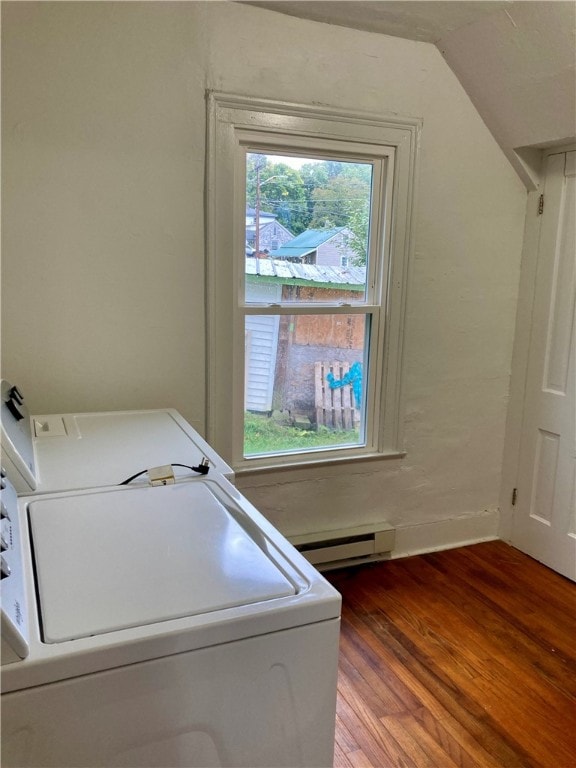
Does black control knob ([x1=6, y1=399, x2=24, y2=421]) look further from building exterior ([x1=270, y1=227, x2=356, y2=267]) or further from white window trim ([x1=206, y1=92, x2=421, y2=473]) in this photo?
building exterior ([x1=270, y1=227, x2=356, y2=267])

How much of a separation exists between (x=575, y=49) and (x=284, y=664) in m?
2.28

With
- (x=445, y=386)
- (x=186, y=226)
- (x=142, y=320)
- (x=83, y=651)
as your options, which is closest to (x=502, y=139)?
(x=445, y=386)

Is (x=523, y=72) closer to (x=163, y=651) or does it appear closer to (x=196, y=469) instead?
(x=196, y=469)

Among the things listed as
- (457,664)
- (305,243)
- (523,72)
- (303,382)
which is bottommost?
(457,664)

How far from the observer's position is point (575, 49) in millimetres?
2137

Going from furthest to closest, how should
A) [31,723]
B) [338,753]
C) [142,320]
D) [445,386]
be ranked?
1. [445,386]
2. [142,320]
3. [338,753]
4. [31,723]

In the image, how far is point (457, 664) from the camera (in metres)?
2.16

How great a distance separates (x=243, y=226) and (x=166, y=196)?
33 centimetres

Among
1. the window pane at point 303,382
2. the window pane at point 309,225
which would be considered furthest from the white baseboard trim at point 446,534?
the window pane at point 309,225

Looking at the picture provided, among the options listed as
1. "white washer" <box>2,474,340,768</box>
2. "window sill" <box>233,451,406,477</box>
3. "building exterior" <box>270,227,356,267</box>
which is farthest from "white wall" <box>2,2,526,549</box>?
"white washer" <box>2,474,340,768</box>

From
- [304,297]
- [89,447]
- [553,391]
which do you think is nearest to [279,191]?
[304,297]

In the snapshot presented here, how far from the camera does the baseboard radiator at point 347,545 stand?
266 centimetres

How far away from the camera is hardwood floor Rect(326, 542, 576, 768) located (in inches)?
70.7

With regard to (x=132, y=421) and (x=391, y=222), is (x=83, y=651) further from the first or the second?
(x=391, y=222)
